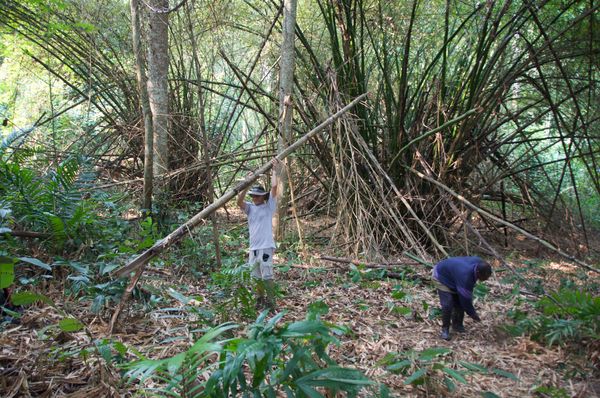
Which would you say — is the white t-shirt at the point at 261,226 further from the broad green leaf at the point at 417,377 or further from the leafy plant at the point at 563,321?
the leafy plant at the point at 563,321

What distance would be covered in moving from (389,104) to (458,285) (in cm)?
296

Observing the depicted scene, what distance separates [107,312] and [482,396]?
2.27 meters

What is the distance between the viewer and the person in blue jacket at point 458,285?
338 centimetres

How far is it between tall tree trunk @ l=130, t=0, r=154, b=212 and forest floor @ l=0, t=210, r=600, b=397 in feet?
2.94

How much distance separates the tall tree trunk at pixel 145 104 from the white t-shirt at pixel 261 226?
1.27m

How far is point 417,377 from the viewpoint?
237 centimetres

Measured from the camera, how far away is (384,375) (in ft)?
8.63

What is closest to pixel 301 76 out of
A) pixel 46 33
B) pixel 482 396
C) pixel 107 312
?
pixel 46 33

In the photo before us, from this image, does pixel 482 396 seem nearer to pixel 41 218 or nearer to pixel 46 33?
pixel 41 218

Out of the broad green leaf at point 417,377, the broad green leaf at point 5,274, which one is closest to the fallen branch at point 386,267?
the broad green leaf at point 417,377

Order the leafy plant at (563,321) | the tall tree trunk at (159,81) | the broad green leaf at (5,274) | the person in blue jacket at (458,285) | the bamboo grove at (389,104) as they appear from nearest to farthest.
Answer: the broad green leaf at (5,274) < the leafy plant at (563,321) < the person in blue jacket at (458,285) < the bamboo grove at (389,104) < the tall tree trunk at (159,81)

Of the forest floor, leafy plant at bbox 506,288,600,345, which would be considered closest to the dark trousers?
the forest floor

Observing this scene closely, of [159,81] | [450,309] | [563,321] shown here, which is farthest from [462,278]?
[159,81]

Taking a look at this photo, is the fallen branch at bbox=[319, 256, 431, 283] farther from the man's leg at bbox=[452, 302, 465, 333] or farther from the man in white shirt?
the man in white shirt
